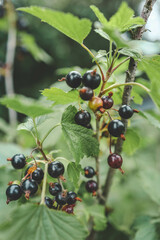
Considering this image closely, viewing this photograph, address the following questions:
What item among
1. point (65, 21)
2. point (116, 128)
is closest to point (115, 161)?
point (116, 128)

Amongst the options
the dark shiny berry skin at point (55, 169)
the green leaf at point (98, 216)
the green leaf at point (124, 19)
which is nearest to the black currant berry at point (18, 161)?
the dark shiny berry skin at point (55, 169)

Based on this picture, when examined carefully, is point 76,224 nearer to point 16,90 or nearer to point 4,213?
point 4,213

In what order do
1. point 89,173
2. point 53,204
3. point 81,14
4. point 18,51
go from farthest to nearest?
point 81,14 → point 18,51 → point 89,173 → point 53,204

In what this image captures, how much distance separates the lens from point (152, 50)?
1.84 ft

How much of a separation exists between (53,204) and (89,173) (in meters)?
0.19

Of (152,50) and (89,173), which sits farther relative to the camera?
(89,173)

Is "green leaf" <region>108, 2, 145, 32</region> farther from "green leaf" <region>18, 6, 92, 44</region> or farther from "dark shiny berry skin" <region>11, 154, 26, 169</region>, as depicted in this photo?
"dark shiny berry skin" <region>11, 154, 26, 169</region>

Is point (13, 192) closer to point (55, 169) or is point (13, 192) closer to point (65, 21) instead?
point (55, 169)

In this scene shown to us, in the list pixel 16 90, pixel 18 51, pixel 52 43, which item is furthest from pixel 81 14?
pixel 18 51

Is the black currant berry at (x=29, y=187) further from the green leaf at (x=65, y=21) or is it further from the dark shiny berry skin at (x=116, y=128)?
the green leaf at (x=65, y=21)

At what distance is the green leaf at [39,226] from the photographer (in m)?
0.55

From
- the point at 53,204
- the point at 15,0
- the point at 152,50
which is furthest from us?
the point at 15,0

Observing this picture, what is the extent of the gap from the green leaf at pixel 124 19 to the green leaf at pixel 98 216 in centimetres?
81

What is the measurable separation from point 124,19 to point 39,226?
2.31 ft
